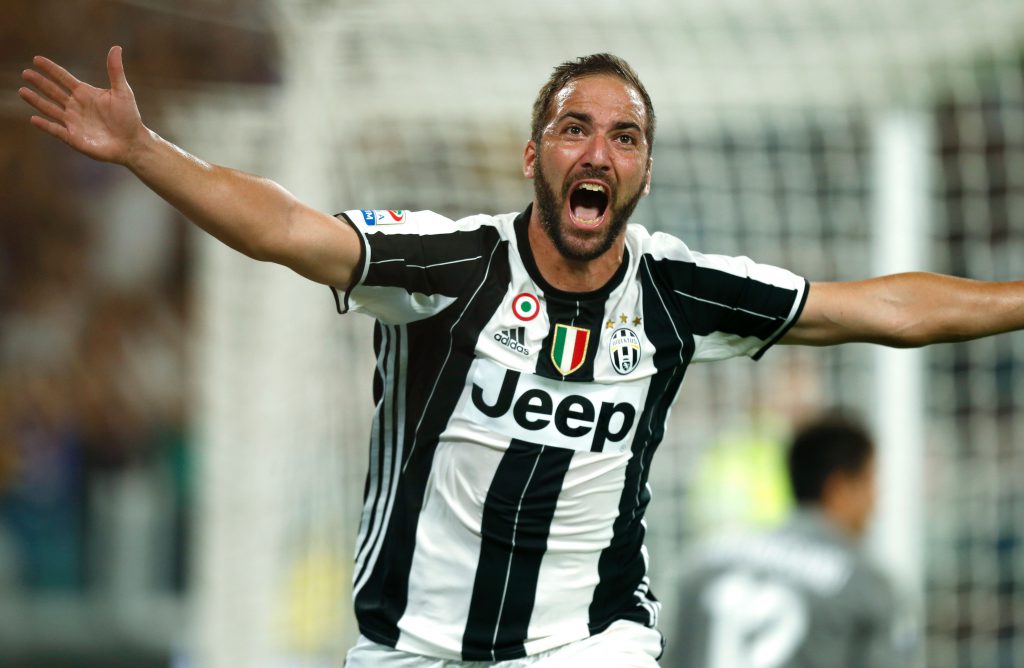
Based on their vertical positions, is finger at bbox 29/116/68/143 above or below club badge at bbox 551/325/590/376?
above

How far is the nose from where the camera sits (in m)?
3.33

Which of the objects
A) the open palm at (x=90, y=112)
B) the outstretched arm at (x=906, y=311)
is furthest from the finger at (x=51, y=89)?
→ the outstretched arm at (x=906, y=311)

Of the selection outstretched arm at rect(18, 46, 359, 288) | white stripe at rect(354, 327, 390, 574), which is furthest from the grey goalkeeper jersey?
outstretched arm at rect(18, 46, 359, 288)

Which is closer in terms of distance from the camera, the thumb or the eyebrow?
the thumb

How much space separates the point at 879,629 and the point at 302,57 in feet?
11.2

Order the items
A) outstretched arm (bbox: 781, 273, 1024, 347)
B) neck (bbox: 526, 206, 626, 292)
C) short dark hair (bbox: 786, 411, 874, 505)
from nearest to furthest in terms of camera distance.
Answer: neck (bbox: 526, 206, 626, 292) < outstretched arm (bbox: 781, 273, 1024, 347) < short dark hair (bbox: 786, 411, 874, 505)

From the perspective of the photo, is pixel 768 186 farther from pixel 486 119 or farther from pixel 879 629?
pixel 879 629

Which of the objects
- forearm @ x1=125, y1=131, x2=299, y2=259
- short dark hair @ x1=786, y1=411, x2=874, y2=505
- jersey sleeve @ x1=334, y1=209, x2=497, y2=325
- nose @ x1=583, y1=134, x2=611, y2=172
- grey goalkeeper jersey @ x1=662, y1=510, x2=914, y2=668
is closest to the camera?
forearm @ x1=125, y1=131, x2=299, y2=259

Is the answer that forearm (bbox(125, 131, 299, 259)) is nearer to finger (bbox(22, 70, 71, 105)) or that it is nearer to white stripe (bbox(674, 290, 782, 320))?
finger (bbox(22, 70, 71, 105))

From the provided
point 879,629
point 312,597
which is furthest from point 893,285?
point 312,597

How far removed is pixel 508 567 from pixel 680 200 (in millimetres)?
4459

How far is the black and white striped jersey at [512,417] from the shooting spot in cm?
336

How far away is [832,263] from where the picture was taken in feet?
24.9

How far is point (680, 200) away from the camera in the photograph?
24.9ft
